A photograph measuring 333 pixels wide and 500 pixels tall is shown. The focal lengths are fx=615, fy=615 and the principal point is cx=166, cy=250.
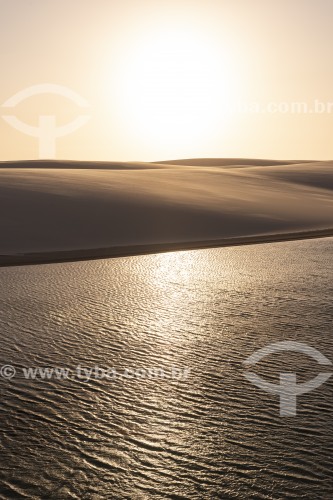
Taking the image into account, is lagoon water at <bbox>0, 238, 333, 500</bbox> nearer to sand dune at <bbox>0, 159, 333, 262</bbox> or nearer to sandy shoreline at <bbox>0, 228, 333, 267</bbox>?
sandy shoreline at <bbox>0, 228, 333, 267</bbox>

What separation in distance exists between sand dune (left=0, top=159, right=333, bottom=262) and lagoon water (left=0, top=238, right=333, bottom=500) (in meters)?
5.86

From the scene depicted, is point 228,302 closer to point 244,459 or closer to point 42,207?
point 244,459

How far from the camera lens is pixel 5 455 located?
168 inches

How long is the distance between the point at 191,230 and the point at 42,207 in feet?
16.8

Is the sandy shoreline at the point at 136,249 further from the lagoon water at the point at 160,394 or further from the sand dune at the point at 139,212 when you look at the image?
the lagoon water at the point at 160,394

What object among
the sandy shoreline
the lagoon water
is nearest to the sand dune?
the sandy shoreline

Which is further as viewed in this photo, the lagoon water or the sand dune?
the sand dune

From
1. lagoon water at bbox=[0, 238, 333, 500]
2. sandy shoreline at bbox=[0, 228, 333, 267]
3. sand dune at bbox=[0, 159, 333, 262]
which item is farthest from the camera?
sand dune at bbox=[0, 159, 333, 262]

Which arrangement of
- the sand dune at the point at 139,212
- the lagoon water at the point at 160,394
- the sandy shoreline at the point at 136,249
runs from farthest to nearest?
the sand dune at the point at 139,212 < the sandy shoreline at the point at 136,249 < the lagoon water at the point at 160,394

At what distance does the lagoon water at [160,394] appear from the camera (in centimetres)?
396

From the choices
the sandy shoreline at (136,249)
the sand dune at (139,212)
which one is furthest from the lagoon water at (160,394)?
the sand dune at (139,212)

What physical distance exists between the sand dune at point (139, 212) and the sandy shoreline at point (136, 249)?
12 centimetres

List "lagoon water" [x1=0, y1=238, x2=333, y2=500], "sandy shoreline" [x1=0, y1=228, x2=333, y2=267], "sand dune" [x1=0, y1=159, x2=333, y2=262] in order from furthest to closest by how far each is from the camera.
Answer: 1. "sand dune" [x1=0, y1=159, x2=333, y2=262]
2. "sandy shoreline" [x1=0, y1=228, x2=333, y2=267]
3. "lagoon water" [x1=0, y1=238, x2=333, y2=500]

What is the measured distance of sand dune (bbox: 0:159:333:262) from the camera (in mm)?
16953
